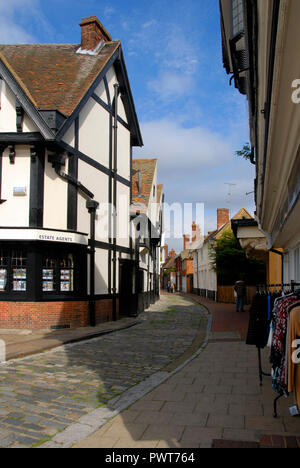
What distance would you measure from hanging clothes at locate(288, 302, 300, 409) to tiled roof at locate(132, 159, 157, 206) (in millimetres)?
20239

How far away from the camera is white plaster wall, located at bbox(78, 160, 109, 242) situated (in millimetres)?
13978

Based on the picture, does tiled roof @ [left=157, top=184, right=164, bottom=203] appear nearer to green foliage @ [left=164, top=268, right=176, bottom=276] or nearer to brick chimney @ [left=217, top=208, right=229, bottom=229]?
brick chimney @ [left=217, top=208, right=229, bottom=229]

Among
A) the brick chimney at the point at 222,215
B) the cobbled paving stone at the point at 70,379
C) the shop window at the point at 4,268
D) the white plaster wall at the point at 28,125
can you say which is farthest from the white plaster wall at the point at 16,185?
the brick chimney at the point at 222,215

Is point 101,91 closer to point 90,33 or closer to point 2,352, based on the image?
point 90,33

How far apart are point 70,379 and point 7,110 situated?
356 inches

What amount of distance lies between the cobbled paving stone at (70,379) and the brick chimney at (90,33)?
11583 mm

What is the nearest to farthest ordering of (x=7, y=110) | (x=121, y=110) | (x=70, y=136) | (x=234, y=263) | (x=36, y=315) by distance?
(x=36, y=315) < (x=7, y=110) < (x=70, y=136) < (x=121, y=110) < (x=234, y=263)

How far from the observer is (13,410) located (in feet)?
16.8

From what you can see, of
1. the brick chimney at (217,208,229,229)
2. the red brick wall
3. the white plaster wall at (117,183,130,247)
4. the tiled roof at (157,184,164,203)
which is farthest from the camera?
the brick chimney at (217,208,229,229)

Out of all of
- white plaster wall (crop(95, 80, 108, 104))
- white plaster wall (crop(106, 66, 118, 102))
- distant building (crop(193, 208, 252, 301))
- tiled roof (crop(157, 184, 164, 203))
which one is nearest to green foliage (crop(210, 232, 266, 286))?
distant building (crop(193, 208, 252, 301))

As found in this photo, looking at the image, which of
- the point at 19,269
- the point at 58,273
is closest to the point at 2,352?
the point at 19,269

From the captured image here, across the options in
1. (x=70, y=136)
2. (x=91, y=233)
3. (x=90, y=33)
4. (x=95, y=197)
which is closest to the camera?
(x=70, y=136)

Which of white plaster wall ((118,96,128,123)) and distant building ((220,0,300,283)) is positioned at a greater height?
white plaster wall ((118,96,128,123))

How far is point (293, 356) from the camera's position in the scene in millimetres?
3852
